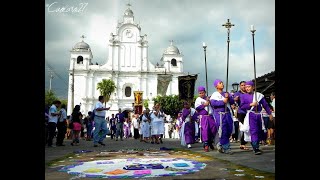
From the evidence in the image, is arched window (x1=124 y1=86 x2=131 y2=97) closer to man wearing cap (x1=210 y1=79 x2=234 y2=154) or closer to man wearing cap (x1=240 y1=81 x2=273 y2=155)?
man wearing cap (x1=210 y1=79 x2=234 y2=154)

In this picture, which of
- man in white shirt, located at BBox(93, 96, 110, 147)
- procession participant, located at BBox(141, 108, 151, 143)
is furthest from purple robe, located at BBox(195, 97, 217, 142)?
procession participant, located at BBox(141, 108, 151, 143)

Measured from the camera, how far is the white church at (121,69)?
62781mm

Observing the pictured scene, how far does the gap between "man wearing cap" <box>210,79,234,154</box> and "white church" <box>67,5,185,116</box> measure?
5537 centimetres

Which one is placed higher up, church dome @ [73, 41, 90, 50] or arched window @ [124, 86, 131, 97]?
church dome @ [73, 41, 90, 50]

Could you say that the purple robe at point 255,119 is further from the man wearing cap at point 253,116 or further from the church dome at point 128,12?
the church dome at point 128,12

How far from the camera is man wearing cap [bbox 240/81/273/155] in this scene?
6.49 meters

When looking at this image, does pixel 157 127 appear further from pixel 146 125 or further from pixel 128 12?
pixel 128 12

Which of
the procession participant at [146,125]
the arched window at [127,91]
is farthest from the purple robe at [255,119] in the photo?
the arched window at [127,91]

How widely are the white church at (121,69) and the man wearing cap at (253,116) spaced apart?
55.6 metres

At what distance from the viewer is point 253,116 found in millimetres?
6684

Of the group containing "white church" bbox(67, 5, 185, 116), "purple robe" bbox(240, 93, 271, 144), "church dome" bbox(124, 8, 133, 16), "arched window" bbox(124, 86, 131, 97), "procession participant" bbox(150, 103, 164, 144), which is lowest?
"procession participant" bbox(150, 103, 164, 144)

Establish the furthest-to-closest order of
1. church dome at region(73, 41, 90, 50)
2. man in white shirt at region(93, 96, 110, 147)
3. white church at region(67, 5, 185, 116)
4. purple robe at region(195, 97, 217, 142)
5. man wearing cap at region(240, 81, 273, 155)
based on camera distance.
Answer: church dome at region(73, 41, 90, 50) < white church at region(67, 5, 185, 116) < man in white shirt at region(93, 96, 110, 147) < purple robe at region(195, 97, 217, 142) < man wearing cap at region(240, 81, 273, 155)
